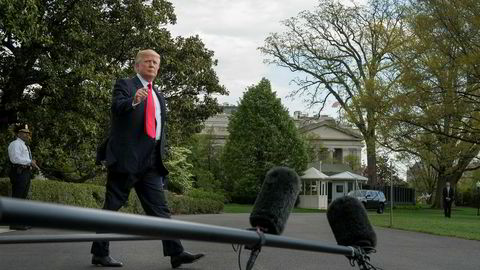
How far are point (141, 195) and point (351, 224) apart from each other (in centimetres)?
379

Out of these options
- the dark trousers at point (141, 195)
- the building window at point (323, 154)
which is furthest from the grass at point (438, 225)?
the building window at point (323, 154)

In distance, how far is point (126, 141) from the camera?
244 inches

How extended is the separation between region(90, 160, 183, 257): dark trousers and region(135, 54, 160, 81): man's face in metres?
0.93

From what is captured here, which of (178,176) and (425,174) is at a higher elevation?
(425,174)

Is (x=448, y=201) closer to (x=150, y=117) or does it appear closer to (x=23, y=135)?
(x=23, y=135)

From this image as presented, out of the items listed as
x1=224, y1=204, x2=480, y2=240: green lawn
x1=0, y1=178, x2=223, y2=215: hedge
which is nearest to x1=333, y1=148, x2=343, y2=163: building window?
x1=224, y1=204, x2=480, y2=240: green lawn

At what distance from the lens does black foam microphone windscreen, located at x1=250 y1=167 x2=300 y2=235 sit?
244 cm

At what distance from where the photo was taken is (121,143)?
6.19 m

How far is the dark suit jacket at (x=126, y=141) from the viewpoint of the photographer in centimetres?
613

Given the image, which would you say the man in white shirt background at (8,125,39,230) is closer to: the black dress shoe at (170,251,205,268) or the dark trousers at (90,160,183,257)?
the dark trousers at (90,160,183,257)

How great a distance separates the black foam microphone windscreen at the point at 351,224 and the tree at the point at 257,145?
6275 centimetres

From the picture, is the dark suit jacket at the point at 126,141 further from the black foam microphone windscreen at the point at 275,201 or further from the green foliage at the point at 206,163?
the green foliage at the point at 206,163

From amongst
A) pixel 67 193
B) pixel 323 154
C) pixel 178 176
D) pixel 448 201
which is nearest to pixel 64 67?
pixel 67 193

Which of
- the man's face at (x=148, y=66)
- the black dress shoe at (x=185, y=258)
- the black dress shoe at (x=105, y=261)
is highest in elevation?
the man's face at (x=148, y=66)
